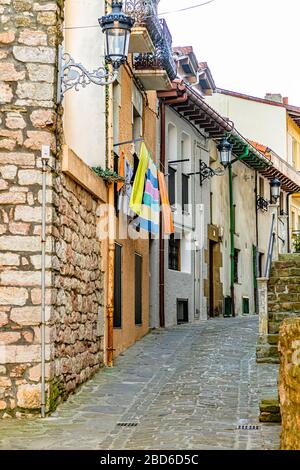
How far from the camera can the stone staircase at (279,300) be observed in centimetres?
1235

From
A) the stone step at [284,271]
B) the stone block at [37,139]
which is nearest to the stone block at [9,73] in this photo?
the stone block at [37,139]

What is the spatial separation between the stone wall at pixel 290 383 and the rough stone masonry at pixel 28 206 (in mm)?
3067

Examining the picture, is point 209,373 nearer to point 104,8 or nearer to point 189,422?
point 189,422

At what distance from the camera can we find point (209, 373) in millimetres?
11445

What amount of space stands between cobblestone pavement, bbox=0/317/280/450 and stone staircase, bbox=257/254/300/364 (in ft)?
1.20

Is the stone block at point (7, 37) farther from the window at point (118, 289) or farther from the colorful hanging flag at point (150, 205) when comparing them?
the colorful hanging flag at point (150, 205)

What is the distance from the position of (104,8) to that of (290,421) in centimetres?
865

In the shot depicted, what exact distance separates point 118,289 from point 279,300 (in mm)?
2753

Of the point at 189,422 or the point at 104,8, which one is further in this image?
the point at 104,8

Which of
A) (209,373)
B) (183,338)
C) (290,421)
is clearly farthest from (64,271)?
(183,338)

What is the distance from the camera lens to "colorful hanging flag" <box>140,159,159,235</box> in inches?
561

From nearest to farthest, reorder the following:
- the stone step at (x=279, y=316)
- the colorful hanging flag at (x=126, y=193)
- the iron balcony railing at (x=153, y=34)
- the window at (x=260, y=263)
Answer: the stone step at (x=279, y=316) < the colorful hanging flag at (x=126, y=193) < the iron balcony railing at (x=153, y=34) < the window at (x=260, y=263)

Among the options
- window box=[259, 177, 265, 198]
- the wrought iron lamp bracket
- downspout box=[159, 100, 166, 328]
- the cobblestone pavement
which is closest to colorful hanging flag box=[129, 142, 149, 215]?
the cobblestone pavement

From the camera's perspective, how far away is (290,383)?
19.4 ft
